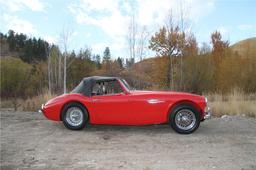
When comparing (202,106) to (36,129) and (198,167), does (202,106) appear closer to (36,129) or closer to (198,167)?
(198,167)

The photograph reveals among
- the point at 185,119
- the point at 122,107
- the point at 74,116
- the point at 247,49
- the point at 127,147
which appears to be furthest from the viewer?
the point at 247,49

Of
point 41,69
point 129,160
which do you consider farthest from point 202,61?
point 129,160

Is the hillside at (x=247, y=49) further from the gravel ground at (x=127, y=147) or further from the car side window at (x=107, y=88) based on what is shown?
the car side window at (x=107, y=88)

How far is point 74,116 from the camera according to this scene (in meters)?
9.23

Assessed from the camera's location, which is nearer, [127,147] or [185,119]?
[127,147]

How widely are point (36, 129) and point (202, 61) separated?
20.9m

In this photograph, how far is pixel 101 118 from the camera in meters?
9.02

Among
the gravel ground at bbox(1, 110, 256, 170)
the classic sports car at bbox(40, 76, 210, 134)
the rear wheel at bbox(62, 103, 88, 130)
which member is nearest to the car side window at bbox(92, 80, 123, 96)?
the classic sports car at bbox(40, 76, 210, 134)

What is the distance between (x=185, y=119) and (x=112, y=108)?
184 cm

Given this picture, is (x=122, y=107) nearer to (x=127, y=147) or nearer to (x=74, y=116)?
(x=74, y=116)

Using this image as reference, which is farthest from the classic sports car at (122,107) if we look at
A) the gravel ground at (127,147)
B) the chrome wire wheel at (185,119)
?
the gravel ground at (127,147)

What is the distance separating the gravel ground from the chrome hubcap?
274 mm

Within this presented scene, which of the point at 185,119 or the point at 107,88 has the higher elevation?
the point at 107,88

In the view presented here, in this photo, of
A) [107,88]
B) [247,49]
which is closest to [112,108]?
[107,88]
